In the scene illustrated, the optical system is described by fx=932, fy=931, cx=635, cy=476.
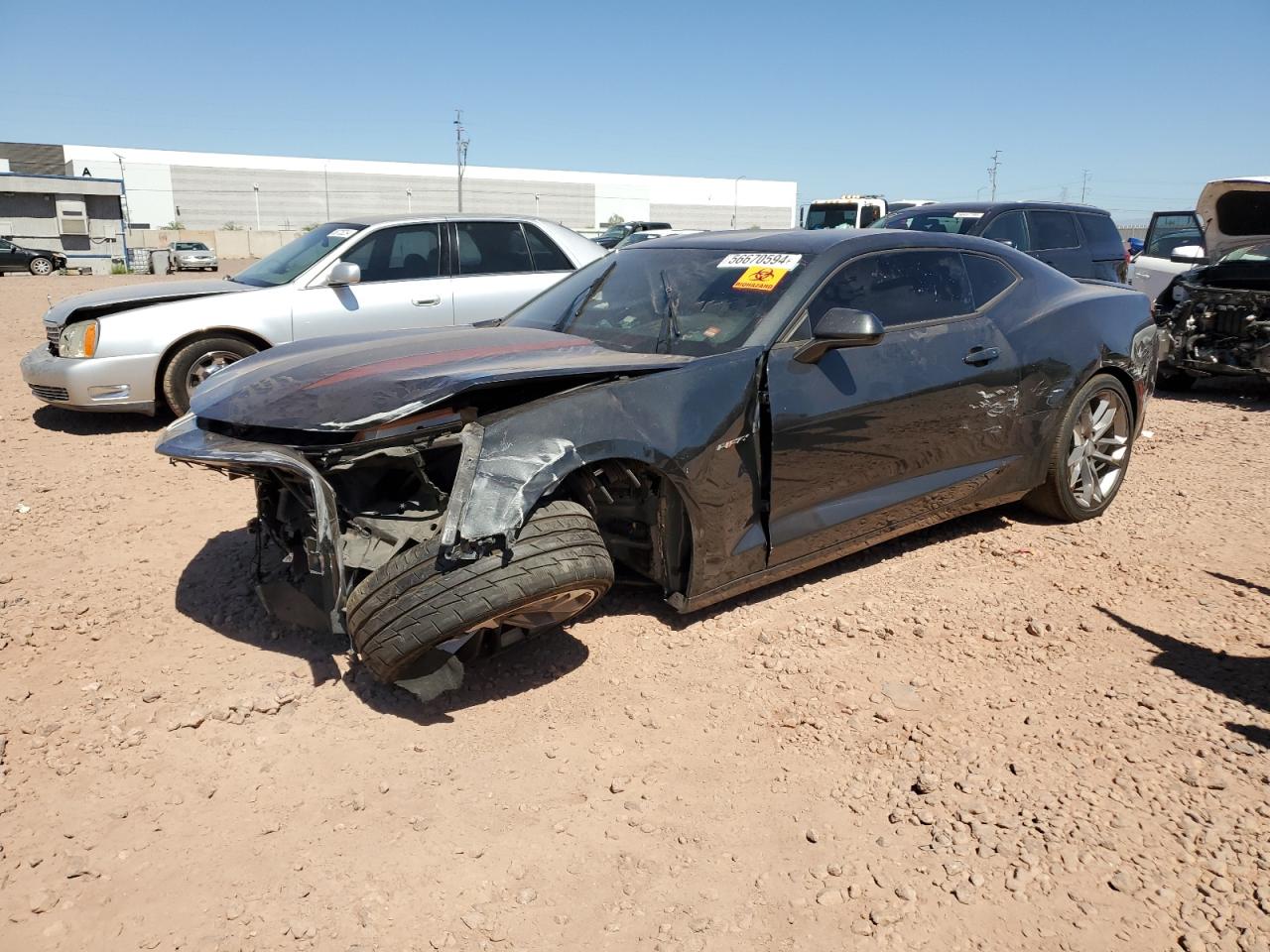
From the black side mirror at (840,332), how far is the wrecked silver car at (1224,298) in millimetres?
6717

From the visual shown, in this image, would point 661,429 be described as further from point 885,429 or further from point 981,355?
point 981,355

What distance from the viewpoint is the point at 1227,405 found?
8594mm

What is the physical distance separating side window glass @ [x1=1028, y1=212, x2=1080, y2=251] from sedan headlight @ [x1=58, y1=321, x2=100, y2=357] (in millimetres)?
8873

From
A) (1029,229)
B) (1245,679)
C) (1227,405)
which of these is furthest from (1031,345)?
(1029,229)

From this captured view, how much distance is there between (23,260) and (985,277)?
39.0 metres

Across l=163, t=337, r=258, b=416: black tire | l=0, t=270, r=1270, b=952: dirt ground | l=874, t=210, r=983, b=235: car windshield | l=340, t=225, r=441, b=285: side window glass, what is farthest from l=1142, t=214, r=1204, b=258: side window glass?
l=163, t=337, r=258, b=416: black tire

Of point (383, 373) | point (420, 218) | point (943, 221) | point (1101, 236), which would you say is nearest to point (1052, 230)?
point (1101, 236)

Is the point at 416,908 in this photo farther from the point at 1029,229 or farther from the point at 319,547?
the point at 1029,229

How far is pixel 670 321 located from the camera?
13.0ft

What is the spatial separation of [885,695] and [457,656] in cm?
154

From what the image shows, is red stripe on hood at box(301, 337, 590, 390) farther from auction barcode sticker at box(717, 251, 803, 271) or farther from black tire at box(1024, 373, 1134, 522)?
black tire at box(1024, 373, 1134, 522)

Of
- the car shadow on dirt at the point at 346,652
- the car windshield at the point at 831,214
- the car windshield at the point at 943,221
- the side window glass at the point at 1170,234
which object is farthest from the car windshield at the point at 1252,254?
the car windshield at the point at 831,214

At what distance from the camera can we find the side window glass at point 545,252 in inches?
314

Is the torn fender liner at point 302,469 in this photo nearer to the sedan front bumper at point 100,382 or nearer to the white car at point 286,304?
the white car at point 286,304
